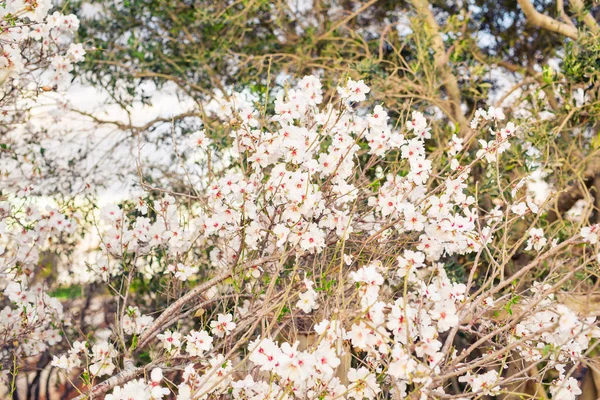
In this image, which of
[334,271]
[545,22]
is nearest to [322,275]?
[334,271]

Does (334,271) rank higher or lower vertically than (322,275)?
lower

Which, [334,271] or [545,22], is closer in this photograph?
[334,271]

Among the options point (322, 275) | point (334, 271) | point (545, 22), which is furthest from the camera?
point (545, 22)

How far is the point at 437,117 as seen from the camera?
5.01 meters

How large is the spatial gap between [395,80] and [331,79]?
0.56 meters

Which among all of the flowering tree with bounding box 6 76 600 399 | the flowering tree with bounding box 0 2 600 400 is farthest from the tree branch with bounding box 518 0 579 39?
the flowering tree with bounding box 6 76 600 399

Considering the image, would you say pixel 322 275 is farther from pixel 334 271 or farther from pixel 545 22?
pixel 545 22

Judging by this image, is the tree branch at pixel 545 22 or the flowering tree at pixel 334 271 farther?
the tree branch at pixel 545 22

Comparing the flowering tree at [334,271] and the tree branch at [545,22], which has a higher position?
the tree branch at [545,22]

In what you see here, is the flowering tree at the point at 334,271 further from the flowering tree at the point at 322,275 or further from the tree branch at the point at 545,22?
the tree branch at the point at 545,22

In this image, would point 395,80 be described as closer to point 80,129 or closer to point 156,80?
point 156,80

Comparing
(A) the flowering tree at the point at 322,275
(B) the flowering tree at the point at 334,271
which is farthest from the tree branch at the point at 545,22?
(B) the flowering tree at the point at 334,271

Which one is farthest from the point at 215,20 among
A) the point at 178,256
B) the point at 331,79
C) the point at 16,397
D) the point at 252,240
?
the point at 16,397

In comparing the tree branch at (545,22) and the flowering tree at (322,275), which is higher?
the tree branch at (545,22)
